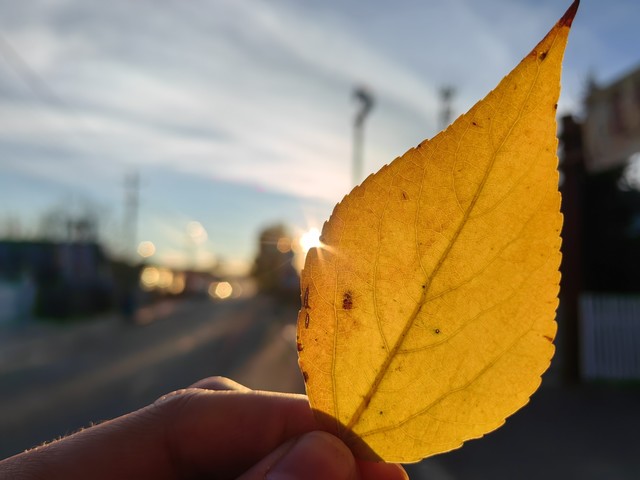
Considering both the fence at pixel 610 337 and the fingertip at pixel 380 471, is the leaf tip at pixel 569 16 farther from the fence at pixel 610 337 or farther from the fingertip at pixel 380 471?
the fence at pixel 610 337

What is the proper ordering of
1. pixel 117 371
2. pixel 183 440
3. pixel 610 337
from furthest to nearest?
pixel 117 371
pixel 610 337
pixel 183 440

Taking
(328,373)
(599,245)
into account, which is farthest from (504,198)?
(599,245)

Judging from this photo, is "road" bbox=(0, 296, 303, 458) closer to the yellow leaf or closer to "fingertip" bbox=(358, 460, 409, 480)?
"fingertip" bbox=(358, 460, 409, 480)

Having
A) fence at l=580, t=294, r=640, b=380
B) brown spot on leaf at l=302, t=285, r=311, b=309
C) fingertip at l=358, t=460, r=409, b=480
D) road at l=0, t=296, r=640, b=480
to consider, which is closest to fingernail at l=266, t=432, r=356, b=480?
fingertip at l=358, t=460, r=409, b=480

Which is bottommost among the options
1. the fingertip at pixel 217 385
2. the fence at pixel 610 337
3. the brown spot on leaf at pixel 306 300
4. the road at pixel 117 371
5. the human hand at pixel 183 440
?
the road at pixel 117 371

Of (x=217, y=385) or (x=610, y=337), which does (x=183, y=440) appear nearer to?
(x=217, y=385)

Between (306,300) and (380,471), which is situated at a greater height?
(306,300)

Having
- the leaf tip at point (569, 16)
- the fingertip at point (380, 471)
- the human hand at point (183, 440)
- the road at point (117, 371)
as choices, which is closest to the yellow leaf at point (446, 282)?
the leaf tip at point (569, 16)

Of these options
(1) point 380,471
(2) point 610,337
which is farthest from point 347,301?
(2) point 610,337

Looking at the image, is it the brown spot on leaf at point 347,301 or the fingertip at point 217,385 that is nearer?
the brown spot on leaf at point 347,301
